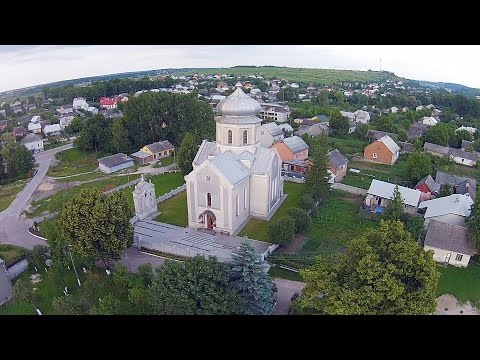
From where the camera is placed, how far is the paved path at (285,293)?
50.6 feet

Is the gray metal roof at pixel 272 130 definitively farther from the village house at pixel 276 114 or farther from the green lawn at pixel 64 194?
the green lawn at pixel 64 194

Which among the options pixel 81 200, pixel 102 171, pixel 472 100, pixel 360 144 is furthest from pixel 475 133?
pixel 81 200

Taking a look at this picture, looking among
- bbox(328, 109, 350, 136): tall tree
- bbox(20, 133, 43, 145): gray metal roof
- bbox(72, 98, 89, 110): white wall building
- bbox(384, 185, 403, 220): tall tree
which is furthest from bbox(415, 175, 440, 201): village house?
bbox(72, 98, 89, 110): white wall building

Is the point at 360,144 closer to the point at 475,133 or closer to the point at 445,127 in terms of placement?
the point at 445,127

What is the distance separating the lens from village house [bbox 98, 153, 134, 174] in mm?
34250

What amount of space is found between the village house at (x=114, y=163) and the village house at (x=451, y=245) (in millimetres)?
26392

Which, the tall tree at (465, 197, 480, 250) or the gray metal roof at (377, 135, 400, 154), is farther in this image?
the gray metal roof at (377, 135, 400, 154)

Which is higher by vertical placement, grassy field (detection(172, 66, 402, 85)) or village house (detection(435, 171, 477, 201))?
village house (detection(435, 171, 477, 201))

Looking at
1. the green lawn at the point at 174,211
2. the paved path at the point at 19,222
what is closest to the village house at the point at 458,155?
the green lawn at the point at 174,211

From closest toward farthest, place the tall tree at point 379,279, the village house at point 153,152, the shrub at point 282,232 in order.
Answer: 1. the tall tree at point 379,279
2. the shrub at point 282,232
3. the village house at point 153,152

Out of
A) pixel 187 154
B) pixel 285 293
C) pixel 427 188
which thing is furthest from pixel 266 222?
pixel 427 188

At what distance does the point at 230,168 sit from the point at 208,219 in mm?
3242

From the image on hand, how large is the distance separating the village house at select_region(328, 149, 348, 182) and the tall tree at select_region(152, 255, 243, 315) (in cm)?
1858

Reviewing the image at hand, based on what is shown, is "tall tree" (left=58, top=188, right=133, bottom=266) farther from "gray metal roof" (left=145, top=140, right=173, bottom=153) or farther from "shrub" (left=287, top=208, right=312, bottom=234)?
"gray metal roof" (left=145, top=140, right=173, bottom=153)
